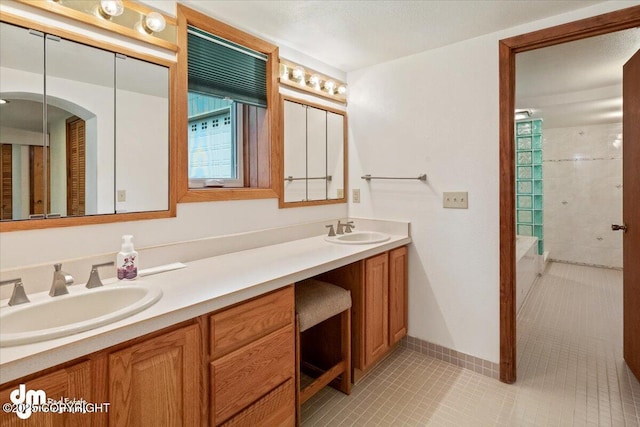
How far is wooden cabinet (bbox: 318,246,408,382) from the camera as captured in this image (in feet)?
6.46

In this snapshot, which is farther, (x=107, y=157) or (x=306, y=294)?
(x=306, y=294)

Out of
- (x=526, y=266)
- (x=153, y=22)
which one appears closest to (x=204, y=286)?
(x=153, y=22)

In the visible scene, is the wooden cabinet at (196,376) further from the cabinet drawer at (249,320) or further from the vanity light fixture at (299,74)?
the vanity light fixture at (299,74)

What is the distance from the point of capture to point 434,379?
2092 mm

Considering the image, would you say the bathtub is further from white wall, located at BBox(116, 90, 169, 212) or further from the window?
white wall, located at BBox(116, 90, 169, 212)

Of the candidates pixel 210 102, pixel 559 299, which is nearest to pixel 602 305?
pixel 559 299

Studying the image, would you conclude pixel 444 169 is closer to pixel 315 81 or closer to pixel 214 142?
pixel 315 81

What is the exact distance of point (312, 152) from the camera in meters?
2.51

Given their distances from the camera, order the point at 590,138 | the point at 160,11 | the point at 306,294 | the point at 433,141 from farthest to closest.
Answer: the point at 590,138
the point at 433,141
the point at 306,294
the point at 160,11

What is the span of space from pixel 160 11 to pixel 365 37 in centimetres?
115

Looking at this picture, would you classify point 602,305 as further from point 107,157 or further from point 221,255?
point 107,157

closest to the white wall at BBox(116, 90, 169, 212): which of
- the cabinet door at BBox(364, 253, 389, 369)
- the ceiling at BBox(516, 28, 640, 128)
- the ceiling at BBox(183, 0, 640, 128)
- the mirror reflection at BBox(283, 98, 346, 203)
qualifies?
the ceiling at BBox(183, 0, 640, 128)

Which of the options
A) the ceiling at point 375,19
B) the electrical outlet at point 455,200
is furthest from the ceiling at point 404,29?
the electrical outlet at point 455,200

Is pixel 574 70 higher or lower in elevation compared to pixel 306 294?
higher
